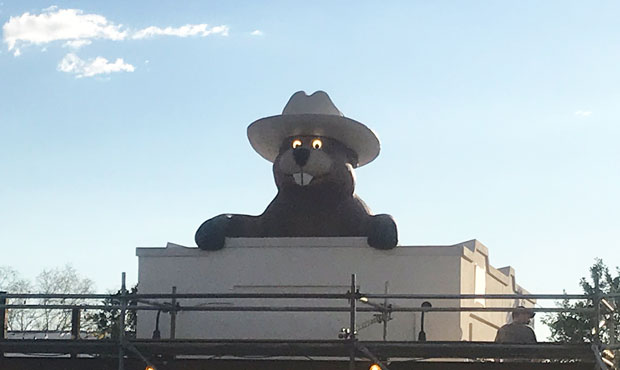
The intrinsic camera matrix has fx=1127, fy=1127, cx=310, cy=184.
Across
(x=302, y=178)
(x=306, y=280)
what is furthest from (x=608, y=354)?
(x=302, y=178)

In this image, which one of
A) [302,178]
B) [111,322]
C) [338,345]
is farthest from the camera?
[111,322]

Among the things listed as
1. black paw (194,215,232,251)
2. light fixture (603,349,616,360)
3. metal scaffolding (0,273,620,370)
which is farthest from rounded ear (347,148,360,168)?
light fixture (603,349,616,360)

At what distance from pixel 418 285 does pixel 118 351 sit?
400cm

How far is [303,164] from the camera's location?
1446 centimetres

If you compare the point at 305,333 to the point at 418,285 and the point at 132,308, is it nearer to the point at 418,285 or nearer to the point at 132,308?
the point at 418,285

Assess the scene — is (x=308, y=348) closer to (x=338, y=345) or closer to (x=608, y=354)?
(x=338, y=345)

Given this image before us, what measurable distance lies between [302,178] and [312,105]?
1.24 metres

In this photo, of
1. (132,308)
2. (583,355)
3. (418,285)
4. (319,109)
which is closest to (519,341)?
(583,355)

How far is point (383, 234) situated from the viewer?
13.7 m

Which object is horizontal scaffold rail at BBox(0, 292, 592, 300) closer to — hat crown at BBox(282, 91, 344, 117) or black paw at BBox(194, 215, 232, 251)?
black paw at BBox(194, 215, 232, 251)

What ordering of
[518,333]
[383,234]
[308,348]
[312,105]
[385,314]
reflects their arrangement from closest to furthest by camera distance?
[308,348] → [518,333] → [385,314] → [383,234] → [312,105]

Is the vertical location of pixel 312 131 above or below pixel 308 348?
above

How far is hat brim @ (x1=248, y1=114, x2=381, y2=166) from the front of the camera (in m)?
14.9

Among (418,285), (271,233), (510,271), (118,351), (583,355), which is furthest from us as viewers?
(510,271)
